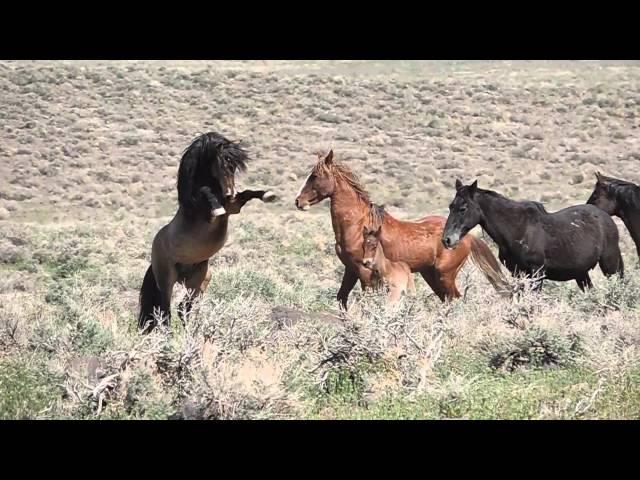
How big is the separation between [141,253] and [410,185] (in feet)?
39.7

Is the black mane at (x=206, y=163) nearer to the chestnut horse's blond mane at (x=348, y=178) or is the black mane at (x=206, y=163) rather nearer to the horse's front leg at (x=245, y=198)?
the horse's front leg at (x=245, y=198)

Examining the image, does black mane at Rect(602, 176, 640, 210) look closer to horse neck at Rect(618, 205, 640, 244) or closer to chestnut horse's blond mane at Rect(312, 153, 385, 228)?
horse neck at Rect(618, 205, 640, 244)

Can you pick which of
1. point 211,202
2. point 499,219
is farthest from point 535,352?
point 211,202

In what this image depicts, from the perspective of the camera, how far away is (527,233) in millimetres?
11648

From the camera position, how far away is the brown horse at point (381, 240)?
38.9 ft

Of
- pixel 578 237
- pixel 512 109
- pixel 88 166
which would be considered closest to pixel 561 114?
pixel 512 109

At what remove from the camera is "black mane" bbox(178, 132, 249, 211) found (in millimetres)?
10391

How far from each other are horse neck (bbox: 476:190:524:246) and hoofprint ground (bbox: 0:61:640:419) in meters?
0.72

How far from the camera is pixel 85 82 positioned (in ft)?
136

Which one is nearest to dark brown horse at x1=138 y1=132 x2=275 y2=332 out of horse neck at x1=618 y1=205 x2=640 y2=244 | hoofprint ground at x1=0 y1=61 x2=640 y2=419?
hoofprint ground at x1=0 y1=61 x2=640 y2=419

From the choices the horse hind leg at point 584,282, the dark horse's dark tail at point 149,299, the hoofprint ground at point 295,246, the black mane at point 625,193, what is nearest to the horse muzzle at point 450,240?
the hoofprint ground at point 295,246

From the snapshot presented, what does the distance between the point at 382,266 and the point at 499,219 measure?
139 cm

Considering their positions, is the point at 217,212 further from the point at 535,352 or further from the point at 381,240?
the point at 535,352

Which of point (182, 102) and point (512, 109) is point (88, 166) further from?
point (512, 109)
